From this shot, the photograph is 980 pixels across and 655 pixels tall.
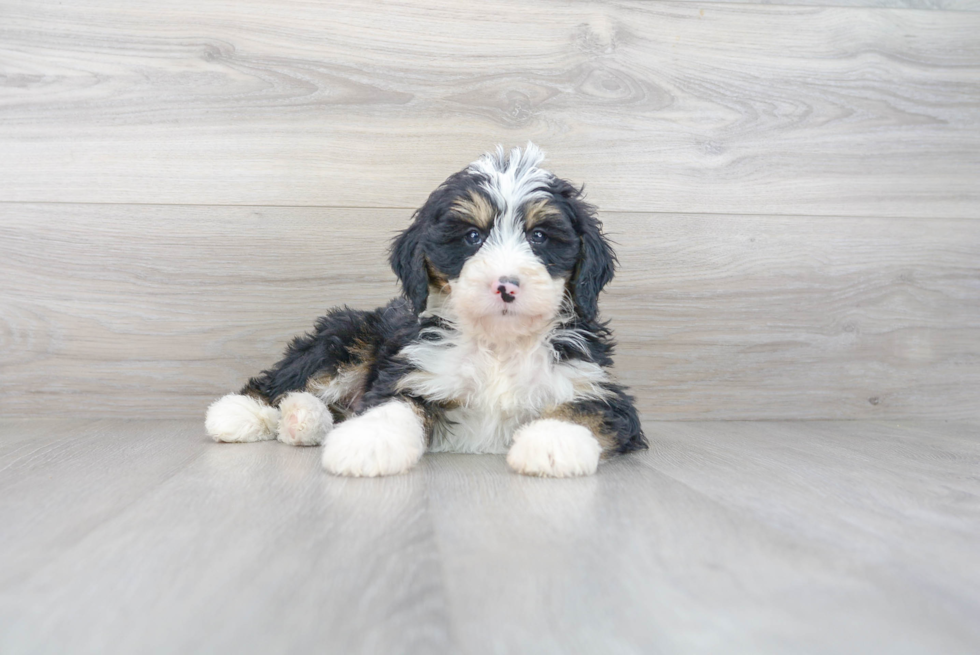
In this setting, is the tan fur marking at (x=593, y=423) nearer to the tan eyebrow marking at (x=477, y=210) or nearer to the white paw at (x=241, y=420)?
the tan eyebrow marking at (x=477, y=210)

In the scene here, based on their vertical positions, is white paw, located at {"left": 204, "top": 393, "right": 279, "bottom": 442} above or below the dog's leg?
below

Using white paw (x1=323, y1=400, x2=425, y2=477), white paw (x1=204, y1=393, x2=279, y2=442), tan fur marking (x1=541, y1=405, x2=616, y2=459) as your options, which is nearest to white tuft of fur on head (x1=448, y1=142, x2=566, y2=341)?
tan fur marking (x1=541, y1=405, x2=616, y2=459)

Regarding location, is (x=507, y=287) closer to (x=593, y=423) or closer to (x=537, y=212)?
(x=537, y=212)

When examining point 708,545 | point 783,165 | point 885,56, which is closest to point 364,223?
point 783,165

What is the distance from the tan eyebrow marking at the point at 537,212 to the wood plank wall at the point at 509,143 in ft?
3.23

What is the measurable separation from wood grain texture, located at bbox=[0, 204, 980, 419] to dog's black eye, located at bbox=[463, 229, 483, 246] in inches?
36.5

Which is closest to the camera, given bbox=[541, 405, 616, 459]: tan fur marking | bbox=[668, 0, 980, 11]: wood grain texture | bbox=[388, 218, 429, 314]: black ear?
bbox=[541, 405, 616, 459]: tan fur marking

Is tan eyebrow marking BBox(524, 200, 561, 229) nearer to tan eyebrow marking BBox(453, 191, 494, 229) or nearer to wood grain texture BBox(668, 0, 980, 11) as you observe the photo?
tan eyebrow marking BBox(453, 191, 494, 229)

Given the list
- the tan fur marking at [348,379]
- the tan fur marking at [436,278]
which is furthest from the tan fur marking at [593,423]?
the tan fur marking at [348,379]

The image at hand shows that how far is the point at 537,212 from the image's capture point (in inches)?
81.4

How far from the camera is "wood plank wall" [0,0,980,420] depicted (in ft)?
9.46

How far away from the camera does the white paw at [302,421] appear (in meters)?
2.36

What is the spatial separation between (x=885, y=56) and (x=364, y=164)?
2.14 metres

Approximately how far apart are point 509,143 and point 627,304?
779mm
